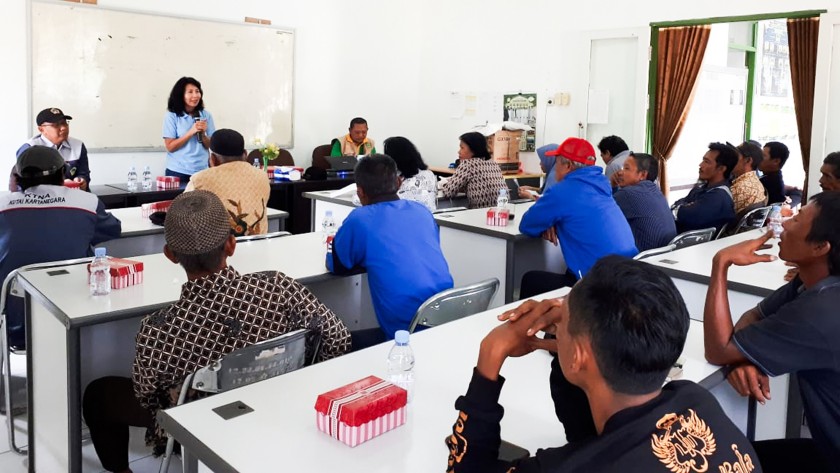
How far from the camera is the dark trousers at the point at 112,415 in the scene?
234cm

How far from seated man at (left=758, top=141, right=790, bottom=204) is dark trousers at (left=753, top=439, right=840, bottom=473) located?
4.23 metres

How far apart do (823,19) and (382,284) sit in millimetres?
4889

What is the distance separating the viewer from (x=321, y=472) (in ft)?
4.53

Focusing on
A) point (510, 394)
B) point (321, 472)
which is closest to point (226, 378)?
point (321, 472)

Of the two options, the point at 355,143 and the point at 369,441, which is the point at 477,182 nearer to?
the point at 355,143

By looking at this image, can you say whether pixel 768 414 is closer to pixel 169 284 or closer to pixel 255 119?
pixel 169 284

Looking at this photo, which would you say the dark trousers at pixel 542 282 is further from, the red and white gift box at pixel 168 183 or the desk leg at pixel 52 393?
the red and white gift box at pixel 168 183

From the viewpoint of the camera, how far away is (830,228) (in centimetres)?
182

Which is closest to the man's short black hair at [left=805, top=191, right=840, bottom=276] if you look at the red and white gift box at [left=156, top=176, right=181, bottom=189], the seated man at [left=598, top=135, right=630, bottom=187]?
the seated man at [left=598, top=135, right=630, bottom=187]

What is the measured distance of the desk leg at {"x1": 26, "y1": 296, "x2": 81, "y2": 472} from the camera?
2367 mm

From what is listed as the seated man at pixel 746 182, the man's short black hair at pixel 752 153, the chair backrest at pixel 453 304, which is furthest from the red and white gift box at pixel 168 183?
the man's short black hair at pixel 752 153

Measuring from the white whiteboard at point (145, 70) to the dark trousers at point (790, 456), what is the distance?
6.35 metres

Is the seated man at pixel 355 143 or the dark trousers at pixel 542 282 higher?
the seated man at pixel 355 143

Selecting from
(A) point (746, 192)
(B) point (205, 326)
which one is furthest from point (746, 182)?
(B) point (205, 326)
